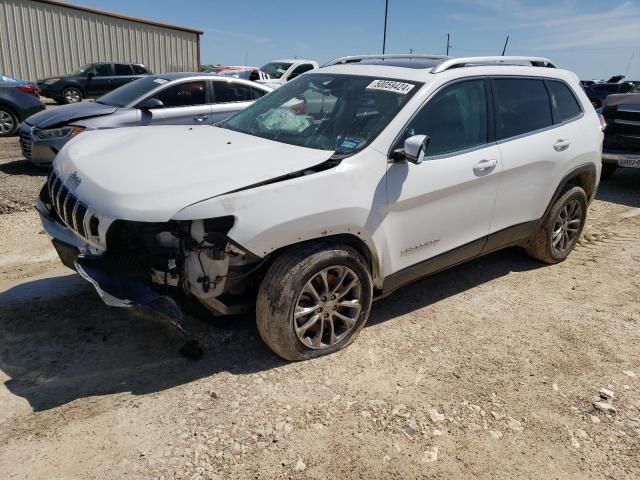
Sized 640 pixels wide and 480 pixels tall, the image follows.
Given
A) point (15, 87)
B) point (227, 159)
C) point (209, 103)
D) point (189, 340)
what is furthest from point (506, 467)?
point (15, 87)

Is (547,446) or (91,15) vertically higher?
(91,15)

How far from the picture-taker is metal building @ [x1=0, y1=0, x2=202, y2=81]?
21641 mm

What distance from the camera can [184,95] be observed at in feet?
25.9

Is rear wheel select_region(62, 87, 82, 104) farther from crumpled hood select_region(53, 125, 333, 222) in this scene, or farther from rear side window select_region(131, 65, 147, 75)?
crumpled hood select_region(53, 125, 333, 222)

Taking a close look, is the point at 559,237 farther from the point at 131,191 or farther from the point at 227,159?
the point at 131,191

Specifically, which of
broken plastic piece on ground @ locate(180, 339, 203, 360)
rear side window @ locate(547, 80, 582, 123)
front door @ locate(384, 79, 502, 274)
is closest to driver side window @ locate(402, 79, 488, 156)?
front door @ locate(384, 79, 502, 274)

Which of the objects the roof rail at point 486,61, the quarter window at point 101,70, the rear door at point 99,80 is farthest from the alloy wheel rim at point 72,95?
the roof rail at point 486,61

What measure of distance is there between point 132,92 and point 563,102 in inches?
232

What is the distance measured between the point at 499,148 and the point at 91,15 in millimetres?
24643

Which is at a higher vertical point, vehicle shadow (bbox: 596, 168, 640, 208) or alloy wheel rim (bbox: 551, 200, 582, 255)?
alloy wheel rim (bbox: 551, 200, 582, 255)

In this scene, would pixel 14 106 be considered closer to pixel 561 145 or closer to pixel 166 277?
pixel 166 277

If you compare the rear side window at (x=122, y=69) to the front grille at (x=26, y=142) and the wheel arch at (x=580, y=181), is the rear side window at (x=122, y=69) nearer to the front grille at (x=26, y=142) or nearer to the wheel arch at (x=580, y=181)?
the front grille at (x=26, y=142)

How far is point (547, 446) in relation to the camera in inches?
108

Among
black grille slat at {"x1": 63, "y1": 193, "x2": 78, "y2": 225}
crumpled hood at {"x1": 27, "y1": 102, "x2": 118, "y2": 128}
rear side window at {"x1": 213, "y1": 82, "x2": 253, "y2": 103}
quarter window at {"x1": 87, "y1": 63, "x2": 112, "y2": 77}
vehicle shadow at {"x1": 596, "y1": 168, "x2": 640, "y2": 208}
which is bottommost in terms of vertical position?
vehicle shadow at {"x1": 596, "y1": 168, "x2": 640, "y2": 208}
